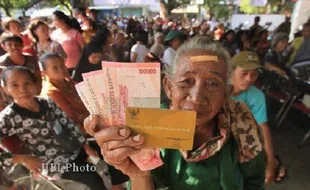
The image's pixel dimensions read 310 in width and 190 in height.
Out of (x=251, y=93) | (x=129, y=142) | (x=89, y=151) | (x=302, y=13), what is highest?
(x=129, y=142)

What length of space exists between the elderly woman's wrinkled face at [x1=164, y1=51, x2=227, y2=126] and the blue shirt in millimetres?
1195


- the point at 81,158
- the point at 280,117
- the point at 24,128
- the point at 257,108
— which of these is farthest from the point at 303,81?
the point at 24,128

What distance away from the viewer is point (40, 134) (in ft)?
6.84

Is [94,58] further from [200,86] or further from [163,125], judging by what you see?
[163,125]

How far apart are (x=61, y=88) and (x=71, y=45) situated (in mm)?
1995

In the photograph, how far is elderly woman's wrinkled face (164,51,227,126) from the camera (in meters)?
1.05

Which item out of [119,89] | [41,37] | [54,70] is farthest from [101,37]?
[119,89]

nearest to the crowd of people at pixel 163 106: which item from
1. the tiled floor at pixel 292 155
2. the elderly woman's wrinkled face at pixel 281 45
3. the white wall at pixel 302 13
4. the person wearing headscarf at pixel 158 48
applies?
the tiled floor at pixel 292 155

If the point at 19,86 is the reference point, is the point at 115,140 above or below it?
above

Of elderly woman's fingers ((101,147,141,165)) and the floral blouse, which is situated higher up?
elderly woman's fingers ((101,147,141,165))

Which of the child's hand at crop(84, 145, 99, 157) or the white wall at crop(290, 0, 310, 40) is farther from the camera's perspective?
the white wall at crop(290, 0, 310, 40)

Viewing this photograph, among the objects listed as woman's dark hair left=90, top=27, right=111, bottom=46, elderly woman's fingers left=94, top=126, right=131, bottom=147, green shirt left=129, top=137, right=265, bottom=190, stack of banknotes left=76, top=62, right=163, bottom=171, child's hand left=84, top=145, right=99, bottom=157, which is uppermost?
stack of banknotes left=76, top=62, right=163, bottom=171

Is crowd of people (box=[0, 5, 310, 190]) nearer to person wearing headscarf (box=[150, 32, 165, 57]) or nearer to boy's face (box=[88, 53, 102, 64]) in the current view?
boy's face (box=[88, 53, 102, 64])

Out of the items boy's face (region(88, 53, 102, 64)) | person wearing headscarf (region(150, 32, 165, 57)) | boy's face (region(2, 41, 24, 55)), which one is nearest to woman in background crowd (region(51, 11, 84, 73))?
boy's face (region(88, 53, 102, 64))
